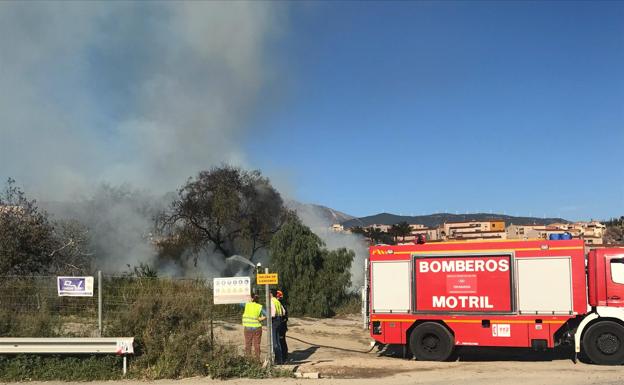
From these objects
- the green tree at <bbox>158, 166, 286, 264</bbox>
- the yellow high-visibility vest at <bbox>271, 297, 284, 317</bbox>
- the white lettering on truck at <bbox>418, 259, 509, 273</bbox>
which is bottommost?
the yellow high-visibility vest at <bbox>271, 297, 284, 317</bbox>

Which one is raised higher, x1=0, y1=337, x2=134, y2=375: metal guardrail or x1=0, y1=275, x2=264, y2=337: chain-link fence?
x1=0, y1=275, x2=264, y2=337: chain-link fence

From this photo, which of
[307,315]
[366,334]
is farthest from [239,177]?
[366,334]

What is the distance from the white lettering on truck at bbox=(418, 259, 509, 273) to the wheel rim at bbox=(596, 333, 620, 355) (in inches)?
93.7

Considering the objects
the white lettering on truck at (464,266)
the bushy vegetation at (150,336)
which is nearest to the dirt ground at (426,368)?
the bushy vegetation at (150,336)

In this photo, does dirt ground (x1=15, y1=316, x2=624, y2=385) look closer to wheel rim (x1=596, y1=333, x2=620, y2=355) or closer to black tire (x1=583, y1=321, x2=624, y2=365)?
black tire (x1=583, y1=321, x2=624, y2=365)

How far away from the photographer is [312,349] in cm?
1477

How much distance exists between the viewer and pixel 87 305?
10922mm

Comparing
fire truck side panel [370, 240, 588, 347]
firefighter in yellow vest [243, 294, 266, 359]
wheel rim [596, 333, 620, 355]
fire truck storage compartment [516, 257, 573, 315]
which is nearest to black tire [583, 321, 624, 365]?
wheel rim [596, 333, 620, 355]

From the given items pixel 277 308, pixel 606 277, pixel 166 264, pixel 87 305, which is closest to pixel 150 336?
pixel 87 305

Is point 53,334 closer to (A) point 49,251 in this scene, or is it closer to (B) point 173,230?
(A) point 49,251

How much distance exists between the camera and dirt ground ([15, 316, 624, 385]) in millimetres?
9953

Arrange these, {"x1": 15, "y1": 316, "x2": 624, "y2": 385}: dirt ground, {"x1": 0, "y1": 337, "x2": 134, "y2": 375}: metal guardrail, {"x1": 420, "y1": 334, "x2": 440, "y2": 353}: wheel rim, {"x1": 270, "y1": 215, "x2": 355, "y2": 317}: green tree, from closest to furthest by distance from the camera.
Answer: {"x1": 15, "y1": 316, "x2": 624, "y2": 385}: dirt ground → {"x1": 0, "y1": 337, "x2": 134, "y2": 375}: metal guardrail → {"x1": 420, "y1": 334, "x2": 440, "y2": 353}: wheel rim → {"x1": 270, "y1": 215, "x2": 355, "y2": 317}: green tree

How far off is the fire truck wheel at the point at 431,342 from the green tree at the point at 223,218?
891 inches

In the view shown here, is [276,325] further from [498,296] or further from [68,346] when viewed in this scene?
[498,296]
